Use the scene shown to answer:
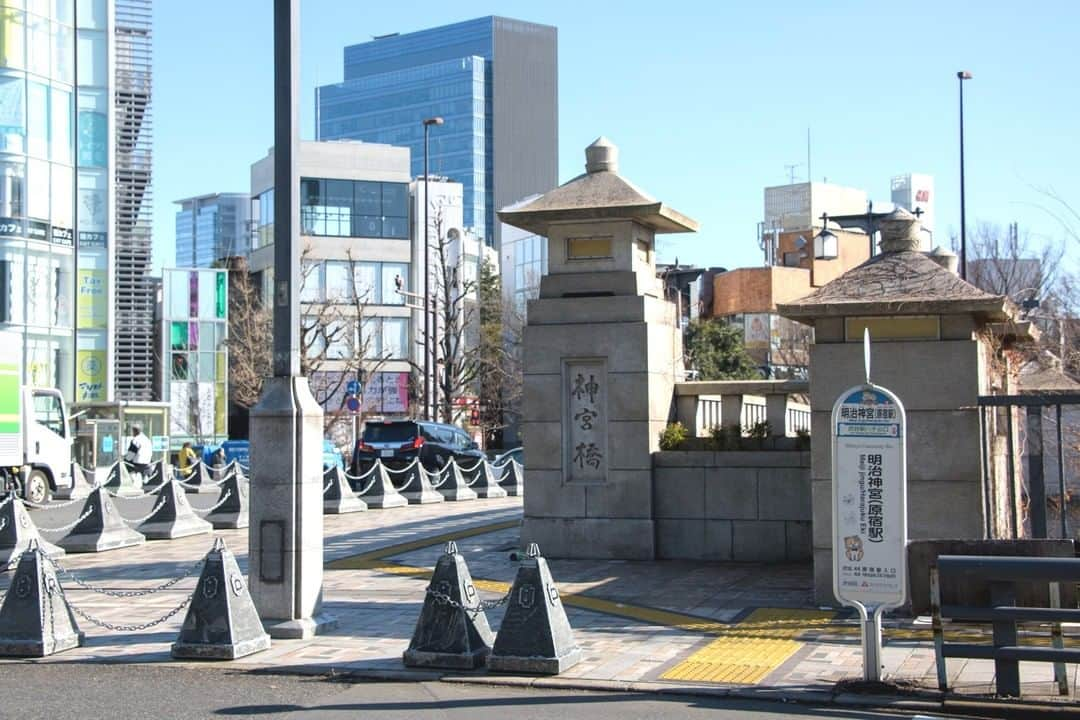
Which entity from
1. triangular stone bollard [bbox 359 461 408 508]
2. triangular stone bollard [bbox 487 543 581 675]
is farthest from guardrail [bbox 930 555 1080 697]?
triangular stone bollard [bbox 359 461 408 508]

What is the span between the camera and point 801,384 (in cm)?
1584

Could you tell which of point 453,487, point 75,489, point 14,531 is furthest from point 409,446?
point 14,531

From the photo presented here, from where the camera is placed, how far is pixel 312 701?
9.03 metres

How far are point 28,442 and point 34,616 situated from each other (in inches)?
806

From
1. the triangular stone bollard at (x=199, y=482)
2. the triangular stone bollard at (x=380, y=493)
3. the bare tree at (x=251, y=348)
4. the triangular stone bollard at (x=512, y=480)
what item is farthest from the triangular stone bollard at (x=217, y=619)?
the bare tree at (x=251, y=348)

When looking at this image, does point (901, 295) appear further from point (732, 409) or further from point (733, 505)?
point (732, 409)

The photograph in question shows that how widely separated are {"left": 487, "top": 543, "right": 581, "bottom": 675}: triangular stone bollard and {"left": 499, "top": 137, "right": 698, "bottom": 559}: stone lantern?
20.2 feet

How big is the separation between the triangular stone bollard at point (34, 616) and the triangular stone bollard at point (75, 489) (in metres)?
21.2

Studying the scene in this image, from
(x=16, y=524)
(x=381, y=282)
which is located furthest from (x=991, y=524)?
(x=381, y=282)

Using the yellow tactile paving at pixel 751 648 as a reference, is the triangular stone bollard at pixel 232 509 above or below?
above

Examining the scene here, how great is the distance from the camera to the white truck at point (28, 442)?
94.5 feet

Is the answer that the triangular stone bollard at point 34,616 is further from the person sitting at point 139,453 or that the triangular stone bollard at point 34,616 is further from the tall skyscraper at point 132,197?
the tall skyscraper at point 132,197

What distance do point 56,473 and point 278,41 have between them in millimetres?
22364

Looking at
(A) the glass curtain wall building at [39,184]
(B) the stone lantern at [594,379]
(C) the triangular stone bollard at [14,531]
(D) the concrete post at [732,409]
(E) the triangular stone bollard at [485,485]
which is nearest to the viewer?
(B) the stone lantern at [594,379]
